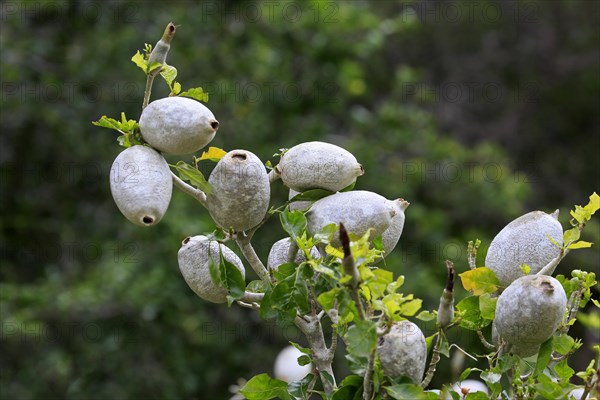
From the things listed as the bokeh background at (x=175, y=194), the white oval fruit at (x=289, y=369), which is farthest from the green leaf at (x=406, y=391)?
the bokeh background at (x=175, y=194)

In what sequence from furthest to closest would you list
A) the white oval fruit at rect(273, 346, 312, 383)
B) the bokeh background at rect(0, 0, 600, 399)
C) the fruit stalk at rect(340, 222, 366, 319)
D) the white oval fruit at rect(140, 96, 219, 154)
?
the bokeh background at rect(0, 0, 600, 399) → the white oval fruit at rect(273, 346, 312, 383) → the white oval fruit at rect(140, 96, 219, 154) → the fruit stalk at rect(340, 222, 366, 319)

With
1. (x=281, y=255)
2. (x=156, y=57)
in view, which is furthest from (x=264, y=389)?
(x=156, y=57)

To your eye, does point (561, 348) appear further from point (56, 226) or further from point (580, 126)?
point (580, 126)

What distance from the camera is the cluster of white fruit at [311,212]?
76cm

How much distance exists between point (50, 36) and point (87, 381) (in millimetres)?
1393

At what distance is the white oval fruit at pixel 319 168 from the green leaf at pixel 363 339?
174mm

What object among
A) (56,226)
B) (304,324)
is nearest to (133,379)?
(56,226)

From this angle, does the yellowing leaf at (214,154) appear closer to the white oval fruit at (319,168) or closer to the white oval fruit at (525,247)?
the white oval fruit at (319,168)

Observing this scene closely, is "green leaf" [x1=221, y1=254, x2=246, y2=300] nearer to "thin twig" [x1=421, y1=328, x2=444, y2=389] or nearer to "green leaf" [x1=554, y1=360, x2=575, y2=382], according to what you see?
"thin twig" [x1=421, y1=328, x2=444, y2=389]

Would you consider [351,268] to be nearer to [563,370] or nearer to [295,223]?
[295,223]

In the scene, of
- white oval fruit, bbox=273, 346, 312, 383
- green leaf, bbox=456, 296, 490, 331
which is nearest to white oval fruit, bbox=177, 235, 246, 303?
green leaf, bbox=456, 296, 490, 331

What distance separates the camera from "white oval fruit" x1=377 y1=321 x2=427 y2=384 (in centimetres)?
75

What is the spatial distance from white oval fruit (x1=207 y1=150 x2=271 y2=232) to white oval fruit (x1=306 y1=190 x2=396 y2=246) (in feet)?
0.18

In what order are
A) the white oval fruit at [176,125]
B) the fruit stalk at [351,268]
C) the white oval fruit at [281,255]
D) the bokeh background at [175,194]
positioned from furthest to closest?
the bokeh background at [175,194], the white oval fruit at [281,255], the white oval fruit at [176,125], the fruit stalk at [351,268]
